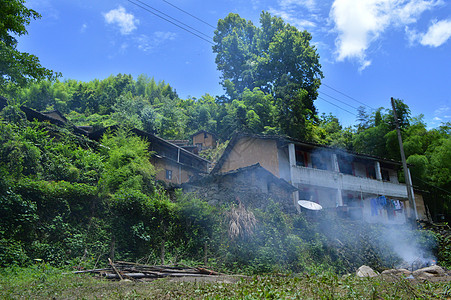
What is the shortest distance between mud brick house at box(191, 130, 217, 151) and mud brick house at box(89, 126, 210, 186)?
45.6ft

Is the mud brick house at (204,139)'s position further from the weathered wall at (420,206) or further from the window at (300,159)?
the weathered wall at (420,206)

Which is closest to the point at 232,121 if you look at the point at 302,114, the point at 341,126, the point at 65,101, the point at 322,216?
the point at 302,114

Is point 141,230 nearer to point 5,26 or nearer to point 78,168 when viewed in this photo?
point 78,168

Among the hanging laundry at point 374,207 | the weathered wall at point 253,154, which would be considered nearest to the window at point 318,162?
the weathered wall at point 253,154

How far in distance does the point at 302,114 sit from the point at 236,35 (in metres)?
15.8

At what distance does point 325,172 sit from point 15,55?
19.2 meters

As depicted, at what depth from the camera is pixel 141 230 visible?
12.6 m

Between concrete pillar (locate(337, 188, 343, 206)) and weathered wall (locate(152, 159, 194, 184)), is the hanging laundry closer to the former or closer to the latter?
concrete pillar (locate(337, 188, 343, 206))

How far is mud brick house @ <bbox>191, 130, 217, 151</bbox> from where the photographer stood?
42.1m

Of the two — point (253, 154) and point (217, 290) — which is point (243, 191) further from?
point (253, 154)

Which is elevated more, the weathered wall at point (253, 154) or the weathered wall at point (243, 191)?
the weathered wall at point (253, 154)

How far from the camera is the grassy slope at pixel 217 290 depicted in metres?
6.48

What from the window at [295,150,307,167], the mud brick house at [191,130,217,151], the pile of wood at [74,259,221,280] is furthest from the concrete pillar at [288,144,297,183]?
the mud brick house at [191,130,217,151]

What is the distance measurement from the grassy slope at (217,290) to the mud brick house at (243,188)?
666 cm
